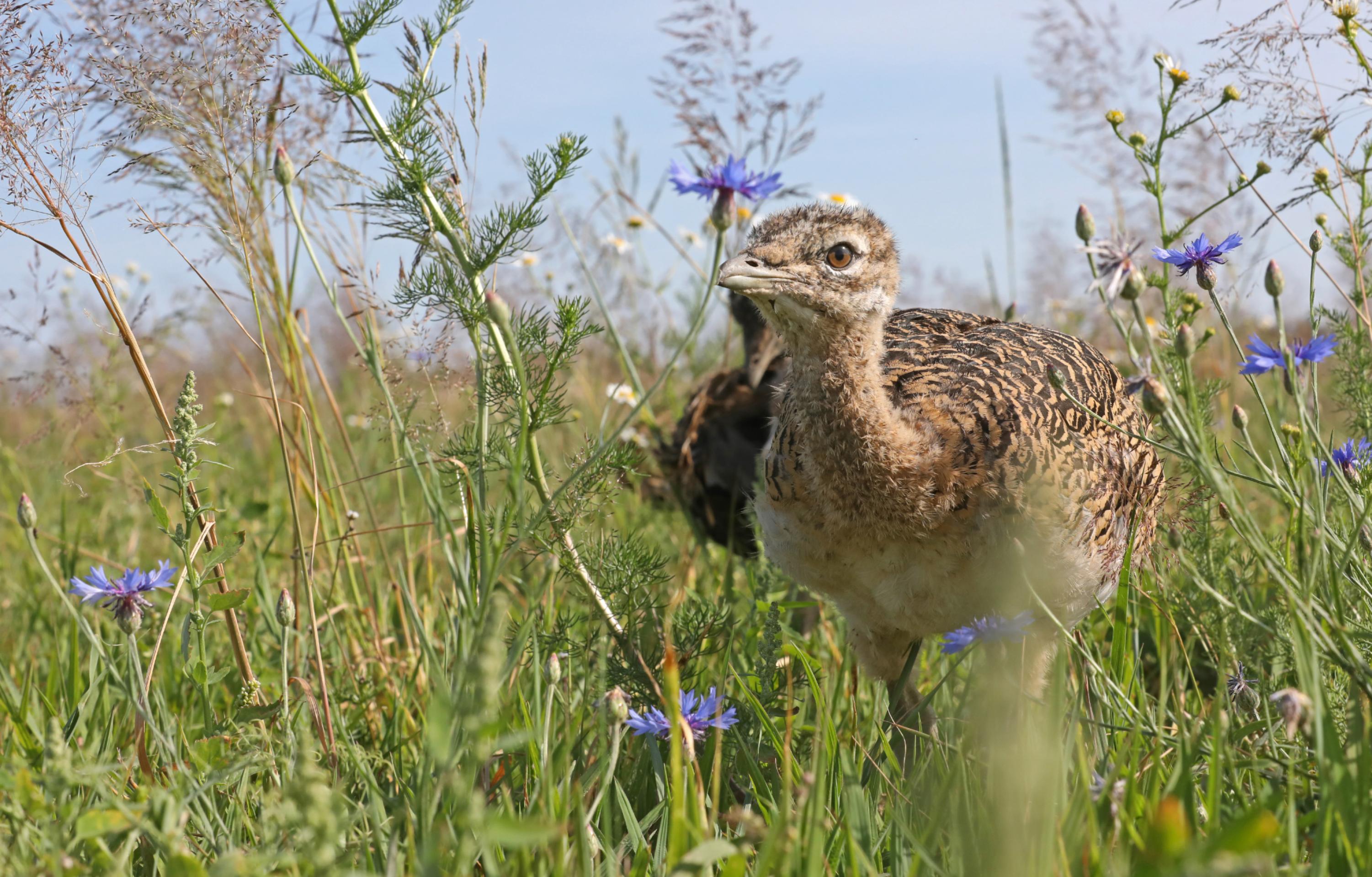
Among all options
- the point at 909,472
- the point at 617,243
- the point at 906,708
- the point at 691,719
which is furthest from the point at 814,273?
the point at 617,243

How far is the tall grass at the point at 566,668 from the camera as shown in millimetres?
1444

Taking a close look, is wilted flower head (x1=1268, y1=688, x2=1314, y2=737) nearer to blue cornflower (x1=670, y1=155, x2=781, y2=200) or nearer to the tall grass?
the tall grass

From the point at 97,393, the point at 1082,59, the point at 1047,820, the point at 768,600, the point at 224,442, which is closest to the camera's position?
the point at 1047,820

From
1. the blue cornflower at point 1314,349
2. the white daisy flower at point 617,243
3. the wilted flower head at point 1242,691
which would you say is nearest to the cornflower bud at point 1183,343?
the blue cornflower at point 1314,349

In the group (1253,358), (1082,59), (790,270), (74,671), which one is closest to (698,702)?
(790,270)

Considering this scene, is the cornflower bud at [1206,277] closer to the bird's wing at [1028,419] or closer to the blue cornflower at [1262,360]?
the blue cornflower at [1262,360]

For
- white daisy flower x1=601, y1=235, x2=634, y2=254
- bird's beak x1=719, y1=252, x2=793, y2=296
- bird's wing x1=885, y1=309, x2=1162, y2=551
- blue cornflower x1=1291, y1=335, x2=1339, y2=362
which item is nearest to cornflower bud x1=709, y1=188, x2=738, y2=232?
bird's beak x1=719, y1=252, x2=793, y2=296

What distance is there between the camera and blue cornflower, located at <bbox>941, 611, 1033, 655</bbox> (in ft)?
6.17

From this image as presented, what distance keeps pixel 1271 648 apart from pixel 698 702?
1.44m

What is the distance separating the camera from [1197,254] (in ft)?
6.81

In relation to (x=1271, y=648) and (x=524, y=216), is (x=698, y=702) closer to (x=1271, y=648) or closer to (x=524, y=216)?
(x=524, y=216)

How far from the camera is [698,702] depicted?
2.42 metres

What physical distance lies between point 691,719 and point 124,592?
1.04 meters

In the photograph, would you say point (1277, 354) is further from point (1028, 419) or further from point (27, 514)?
point (27, 514)
